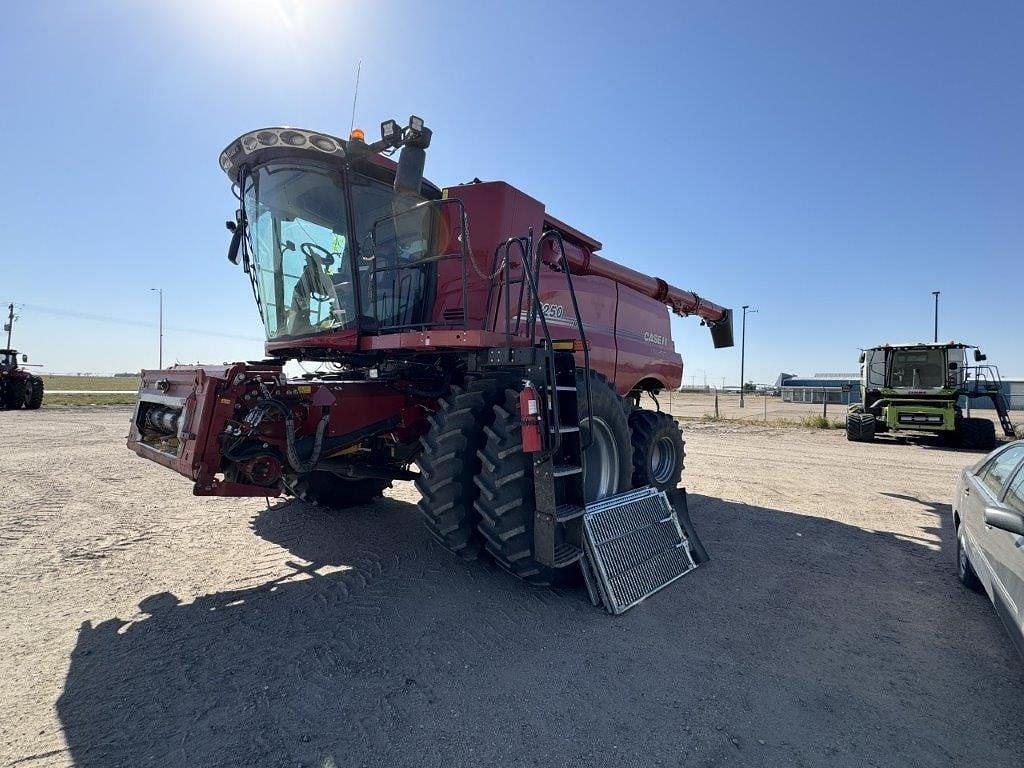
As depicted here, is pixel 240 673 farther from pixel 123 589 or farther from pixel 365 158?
pixel 365 158

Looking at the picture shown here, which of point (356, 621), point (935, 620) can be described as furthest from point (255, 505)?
point (935, 620)

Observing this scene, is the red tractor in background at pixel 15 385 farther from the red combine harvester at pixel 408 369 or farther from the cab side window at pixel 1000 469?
the cab side window at pixel 1000 469

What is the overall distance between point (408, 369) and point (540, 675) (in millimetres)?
2676

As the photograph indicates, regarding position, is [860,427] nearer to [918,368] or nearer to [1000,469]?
[918,368]

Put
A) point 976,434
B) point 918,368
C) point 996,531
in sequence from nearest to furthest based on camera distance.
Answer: point 996,531, point 976,434, point 918,368

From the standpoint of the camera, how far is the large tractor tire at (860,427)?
45.3 ft

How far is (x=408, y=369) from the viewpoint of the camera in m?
4.52

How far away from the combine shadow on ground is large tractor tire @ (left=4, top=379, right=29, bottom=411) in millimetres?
22951

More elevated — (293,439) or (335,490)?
(293,439)

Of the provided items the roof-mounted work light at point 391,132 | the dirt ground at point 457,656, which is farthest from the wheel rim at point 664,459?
the roof-mounted work light at point 391,132

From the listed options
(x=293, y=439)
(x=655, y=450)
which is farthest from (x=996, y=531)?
(x=293, y=439)

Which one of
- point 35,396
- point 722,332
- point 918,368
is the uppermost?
point 722,332

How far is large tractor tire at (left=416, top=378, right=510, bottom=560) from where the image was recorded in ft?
11.4

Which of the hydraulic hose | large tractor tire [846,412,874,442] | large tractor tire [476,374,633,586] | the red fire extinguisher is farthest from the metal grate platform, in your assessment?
large tractor tire [846,412,874,442]
